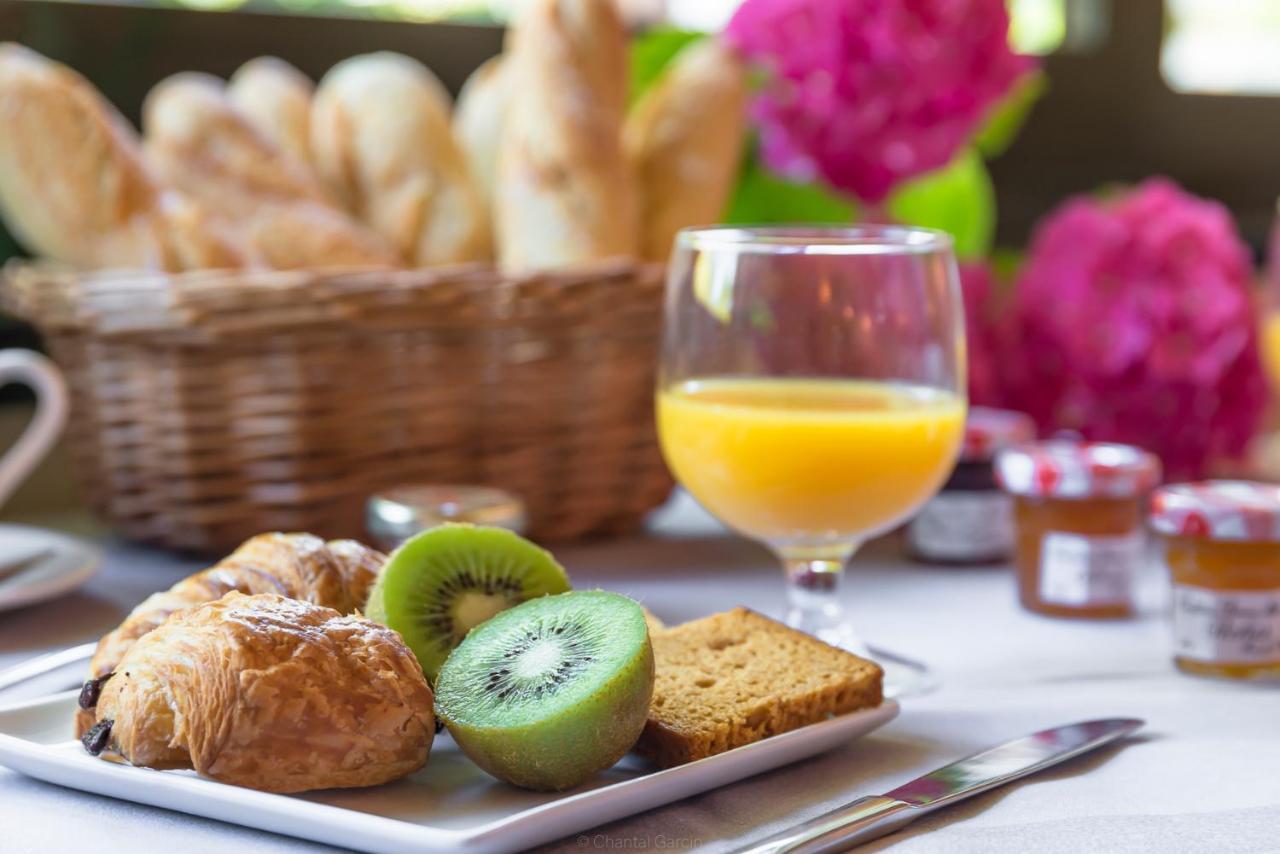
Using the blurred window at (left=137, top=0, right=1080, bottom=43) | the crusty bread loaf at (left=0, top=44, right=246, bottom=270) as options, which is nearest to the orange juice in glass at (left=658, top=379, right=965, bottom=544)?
the crusty bread loaf at (left=0, top=44, right=246, bottom=270)

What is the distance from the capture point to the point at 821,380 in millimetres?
996

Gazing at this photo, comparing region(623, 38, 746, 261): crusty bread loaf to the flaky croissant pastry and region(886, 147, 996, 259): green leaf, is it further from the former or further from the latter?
the flaky croissant pastry

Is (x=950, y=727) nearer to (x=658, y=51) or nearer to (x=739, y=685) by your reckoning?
(x=739, y=685)

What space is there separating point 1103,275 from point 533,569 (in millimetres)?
922

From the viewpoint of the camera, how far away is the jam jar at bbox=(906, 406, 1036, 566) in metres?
1.31

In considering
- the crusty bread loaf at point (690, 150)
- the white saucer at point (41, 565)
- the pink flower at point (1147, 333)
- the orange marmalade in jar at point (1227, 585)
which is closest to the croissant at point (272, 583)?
the white saucer at point (41, 565)

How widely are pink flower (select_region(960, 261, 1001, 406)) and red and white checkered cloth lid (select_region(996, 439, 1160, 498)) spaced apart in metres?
0.36

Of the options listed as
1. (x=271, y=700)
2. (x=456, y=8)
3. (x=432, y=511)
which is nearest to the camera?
(x=271, y=700)

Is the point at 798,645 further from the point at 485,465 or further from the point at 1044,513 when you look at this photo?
the point at 485,465

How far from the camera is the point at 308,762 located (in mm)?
645

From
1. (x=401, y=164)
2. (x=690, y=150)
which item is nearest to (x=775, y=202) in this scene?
(x=690, y=150)

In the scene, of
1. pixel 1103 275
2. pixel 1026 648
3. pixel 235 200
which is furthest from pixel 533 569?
pixel 1103 275

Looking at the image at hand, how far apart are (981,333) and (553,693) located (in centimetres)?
100

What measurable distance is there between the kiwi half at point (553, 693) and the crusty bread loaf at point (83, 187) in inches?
25.7
